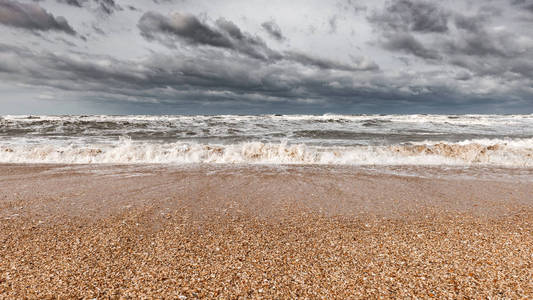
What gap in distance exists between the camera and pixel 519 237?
9.64 ft

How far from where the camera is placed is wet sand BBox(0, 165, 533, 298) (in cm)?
205

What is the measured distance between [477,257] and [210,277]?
2.25 meters

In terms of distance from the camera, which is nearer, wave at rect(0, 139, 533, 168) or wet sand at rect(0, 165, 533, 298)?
wet sand at rect(0, 165, 533, 298)

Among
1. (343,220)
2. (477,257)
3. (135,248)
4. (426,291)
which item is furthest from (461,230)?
(135,248)

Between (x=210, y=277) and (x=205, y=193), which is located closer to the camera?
(x=210, y=277)

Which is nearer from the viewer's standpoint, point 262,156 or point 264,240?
point 264,240

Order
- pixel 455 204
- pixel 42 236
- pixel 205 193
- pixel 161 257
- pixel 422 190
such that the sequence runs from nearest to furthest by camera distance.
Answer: pixel 161 257 → pixel 42 236 → pixel 455 204 → pixel 205 193 → pixel 422 190

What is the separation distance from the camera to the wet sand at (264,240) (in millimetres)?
2053

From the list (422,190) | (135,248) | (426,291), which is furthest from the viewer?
(422,190)

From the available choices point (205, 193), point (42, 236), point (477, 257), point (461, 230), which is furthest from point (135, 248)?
point (461, 230)

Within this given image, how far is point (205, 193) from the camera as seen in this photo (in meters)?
4.75

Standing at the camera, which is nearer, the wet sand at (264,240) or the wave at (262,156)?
the wet sand at (264,240)

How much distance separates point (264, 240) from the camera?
2844mm

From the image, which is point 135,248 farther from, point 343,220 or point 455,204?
point 455,204
